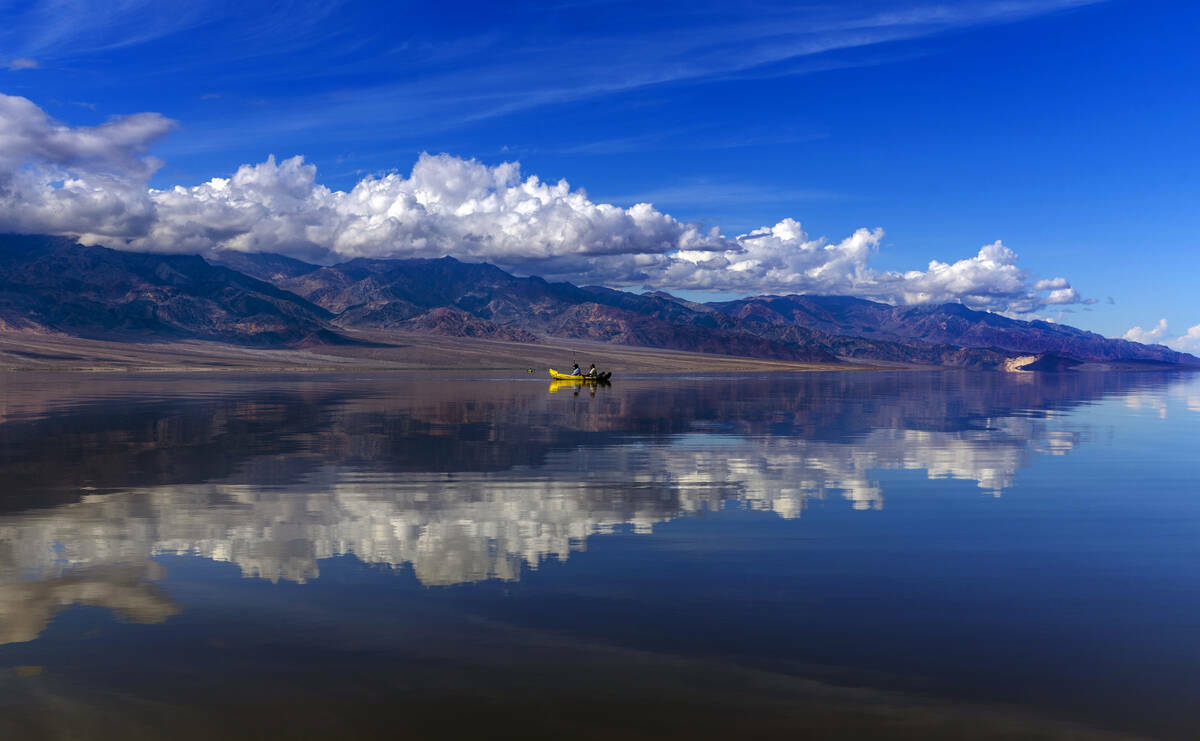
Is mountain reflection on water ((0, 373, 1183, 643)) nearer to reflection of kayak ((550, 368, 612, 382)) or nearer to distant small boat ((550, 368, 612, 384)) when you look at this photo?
reflection of kayak ((550, 368, 612, 382))

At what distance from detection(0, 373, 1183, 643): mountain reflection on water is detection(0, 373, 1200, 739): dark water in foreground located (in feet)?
0.45

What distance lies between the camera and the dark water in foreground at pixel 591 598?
8984mm

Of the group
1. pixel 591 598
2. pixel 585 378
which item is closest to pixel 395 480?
pixel 591 598

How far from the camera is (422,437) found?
122 feet

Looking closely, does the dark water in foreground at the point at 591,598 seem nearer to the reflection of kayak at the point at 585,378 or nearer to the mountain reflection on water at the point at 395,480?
the mountain reflection on water at the point at 395,480

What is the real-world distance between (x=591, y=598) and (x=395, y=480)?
13.0 m

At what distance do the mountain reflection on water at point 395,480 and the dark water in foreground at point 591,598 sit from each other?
0.45 ft

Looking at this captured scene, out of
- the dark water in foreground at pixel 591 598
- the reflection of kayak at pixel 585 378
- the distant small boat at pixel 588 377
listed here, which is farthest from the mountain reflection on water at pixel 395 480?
the distant small boat at pixel 588 377

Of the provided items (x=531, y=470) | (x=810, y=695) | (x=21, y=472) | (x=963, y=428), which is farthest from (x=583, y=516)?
(x=963, y=428)

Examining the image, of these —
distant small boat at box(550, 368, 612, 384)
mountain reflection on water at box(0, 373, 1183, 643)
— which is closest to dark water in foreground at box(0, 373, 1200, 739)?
mountain reflection on water at box(0, 373, 1183, 643)

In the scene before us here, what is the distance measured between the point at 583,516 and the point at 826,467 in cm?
1189

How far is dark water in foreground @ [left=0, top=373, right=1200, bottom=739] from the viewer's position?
8984 mm

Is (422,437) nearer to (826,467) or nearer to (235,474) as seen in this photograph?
(235,474)

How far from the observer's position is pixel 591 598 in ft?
41.9
